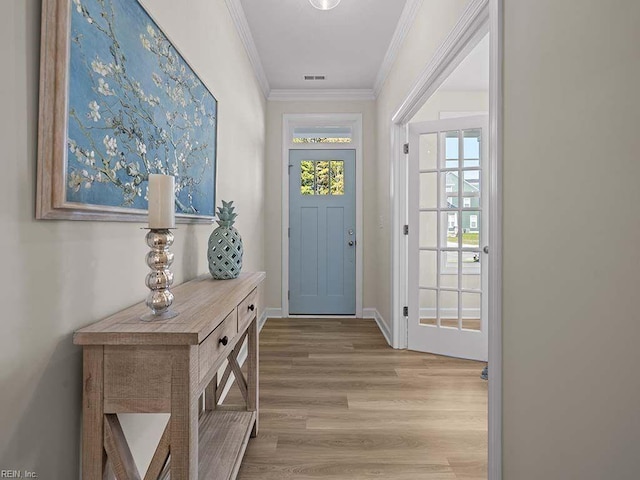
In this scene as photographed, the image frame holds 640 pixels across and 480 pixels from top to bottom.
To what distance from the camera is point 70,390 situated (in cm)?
97

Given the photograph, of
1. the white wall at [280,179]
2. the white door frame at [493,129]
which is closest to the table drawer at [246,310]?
the white door frame at [493,129]

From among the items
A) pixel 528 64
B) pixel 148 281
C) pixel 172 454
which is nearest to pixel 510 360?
pixel 528 64

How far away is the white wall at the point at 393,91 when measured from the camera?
2235mm

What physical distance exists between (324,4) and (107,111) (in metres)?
2.07

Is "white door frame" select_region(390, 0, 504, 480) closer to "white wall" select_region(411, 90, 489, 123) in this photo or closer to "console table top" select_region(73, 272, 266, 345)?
"console table top" select_region(73, 272, 266, 345)

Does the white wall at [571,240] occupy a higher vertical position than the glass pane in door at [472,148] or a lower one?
lower

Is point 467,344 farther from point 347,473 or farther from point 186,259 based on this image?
point 186,259

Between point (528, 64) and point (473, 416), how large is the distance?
1887 mm

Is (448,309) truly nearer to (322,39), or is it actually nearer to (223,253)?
(223,253)

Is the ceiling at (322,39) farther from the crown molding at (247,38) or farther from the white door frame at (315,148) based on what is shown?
the white door frame at (315,148)

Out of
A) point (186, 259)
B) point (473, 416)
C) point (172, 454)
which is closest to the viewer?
point (172, 454)

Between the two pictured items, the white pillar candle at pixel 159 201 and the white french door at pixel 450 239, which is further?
the white french door at pixel 450 239

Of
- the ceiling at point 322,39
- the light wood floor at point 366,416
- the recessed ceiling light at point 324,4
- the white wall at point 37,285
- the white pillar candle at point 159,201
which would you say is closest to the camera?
the white wall at point 37,285

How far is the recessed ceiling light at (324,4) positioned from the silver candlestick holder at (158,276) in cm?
225
